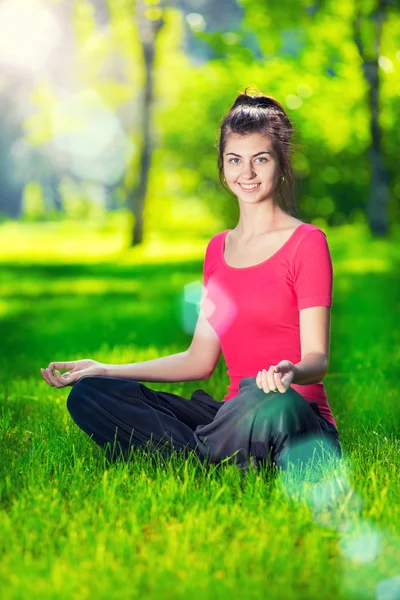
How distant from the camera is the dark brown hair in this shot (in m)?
3.78

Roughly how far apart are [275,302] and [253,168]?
0.57m

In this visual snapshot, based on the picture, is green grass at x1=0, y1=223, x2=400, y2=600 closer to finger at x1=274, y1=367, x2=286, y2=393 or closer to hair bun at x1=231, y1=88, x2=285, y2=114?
finger at x1=274, y1=367, x2=286, y2=393

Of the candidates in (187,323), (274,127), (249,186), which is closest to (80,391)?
(249,186)

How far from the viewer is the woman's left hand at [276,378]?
3.13 m

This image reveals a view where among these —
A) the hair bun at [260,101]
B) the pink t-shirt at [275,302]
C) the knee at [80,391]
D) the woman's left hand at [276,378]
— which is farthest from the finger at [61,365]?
the hair bun at [260,101]

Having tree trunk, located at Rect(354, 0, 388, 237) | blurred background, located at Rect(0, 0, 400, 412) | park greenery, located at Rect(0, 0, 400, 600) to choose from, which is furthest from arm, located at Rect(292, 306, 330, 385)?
tree trunk, located at Rect(354, 0, 388, 237)

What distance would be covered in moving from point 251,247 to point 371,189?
16.2 metres

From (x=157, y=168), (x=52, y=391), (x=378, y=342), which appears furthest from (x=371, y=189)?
(x=52, y=391)

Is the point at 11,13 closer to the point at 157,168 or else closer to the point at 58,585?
the point at 157,168

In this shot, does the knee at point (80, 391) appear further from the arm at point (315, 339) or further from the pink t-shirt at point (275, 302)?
the arm at point (315, 339)

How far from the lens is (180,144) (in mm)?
28344

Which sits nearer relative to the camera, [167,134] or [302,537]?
[302,537]

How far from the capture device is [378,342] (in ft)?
26.2

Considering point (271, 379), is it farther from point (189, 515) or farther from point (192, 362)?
point (192, 362)
